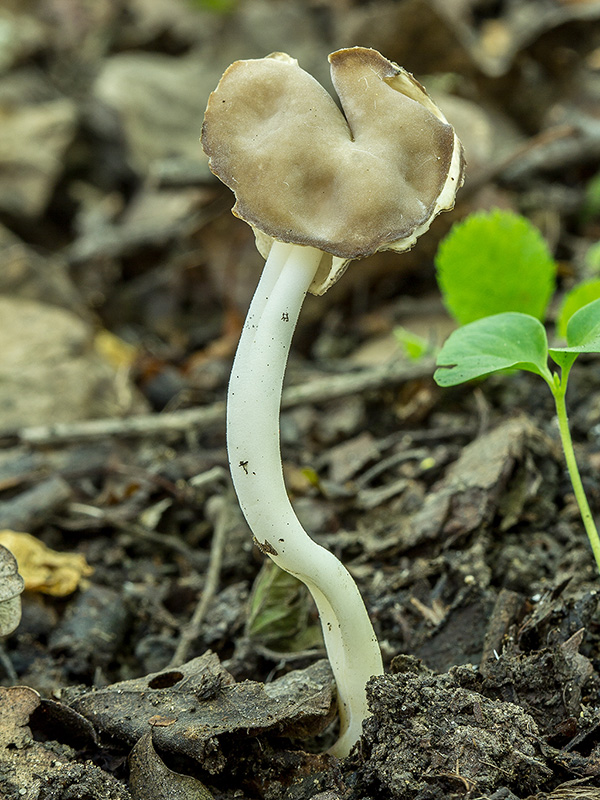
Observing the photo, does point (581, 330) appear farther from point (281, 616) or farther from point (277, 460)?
point (281, 616)

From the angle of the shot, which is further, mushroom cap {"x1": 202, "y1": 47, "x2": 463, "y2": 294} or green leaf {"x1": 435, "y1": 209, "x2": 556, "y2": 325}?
green leaf {"x1": 435, "y1": 209, "x2": 556, "y2": 325}

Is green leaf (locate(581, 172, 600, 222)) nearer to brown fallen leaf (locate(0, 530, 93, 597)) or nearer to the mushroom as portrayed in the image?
the mushroom

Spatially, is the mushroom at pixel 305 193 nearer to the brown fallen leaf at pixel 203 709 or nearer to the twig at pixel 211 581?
the brown fallen leaf at pixel 203 709

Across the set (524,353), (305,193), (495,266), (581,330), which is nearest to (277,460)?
(305,193)

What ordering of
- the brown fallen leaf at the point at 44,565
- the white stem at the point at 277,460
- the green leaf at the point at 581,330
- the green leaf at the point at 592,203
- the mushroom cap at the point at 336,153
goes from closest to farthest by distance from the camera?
the mushroom cap at the point at 336,153 → the white stem at the point at 277,460 → the green leaf at the point at 581,330 → the brown fallen leaf at the point at 44,565 → the green leaf at the point at 592,203

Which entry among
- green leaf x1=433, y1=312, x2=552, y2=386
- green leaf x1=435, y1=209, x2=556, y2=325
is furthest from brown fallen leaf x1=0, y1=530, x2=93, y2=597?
green leaf x1=435, y1=209, x2=556, y2=325

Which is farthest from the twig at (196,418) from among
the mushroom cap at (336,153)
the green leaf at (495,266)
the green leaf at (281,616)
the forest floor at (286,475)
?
the mushroom cap at (336,153)
